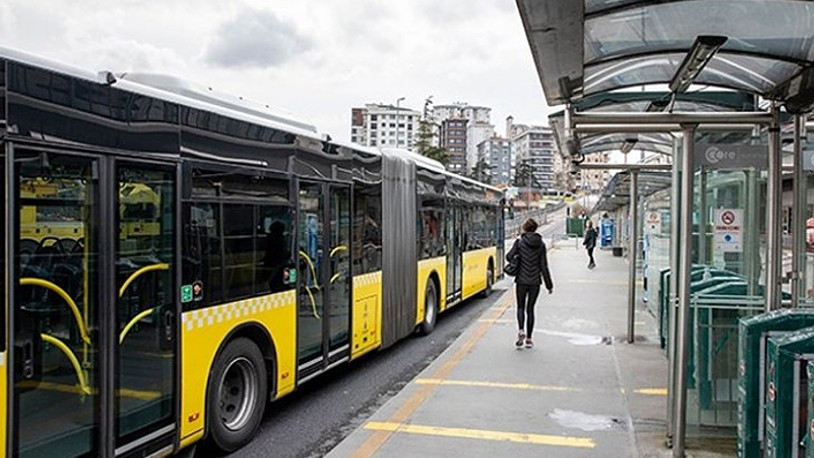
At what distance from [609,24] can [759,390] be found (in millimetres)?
2384

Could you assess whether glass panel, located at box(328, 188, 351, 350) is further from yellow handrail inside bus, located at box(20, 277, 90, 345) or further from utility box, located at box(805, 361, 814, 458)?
utility box, located at box(805, 361, 814, 458)

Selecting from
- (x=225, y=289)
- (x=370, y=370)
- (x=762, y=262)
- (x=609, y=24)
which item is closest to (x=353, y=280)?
(x=370, y=370)

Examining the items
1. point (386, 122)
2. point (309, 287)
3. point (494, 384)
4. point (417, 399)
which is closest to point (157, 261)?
point (309, 287)

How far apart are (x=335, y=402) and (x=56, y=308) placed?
409 centimetres

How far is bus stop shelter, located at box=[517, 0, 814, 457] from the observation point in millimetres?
4207

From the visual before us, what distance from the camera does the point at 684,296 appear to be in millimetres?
5480

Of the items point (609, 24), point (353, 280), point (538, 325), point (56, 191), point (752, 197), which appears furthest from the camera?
point (538, 325)

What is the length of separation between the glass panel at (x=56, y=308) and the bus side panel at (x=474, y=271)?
35.4ft

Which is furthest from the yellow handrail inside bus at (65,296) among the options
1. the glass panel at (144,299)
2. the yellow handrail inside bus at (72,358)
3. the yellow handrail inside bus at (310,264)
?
the yellow handrail inside bus at (310,264)

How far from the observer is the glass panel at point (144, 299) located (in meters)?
4.67

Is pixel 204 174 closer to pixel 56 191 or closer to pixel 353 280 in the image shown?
pixel 56 191

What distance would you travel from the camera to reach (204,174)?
5535 millimetres

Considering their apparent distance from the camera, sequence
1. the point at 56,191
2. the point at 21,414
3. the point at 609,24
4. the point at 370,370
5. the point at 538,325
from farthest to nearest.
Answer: the point at 538,325, the point at 370,370, the point at 609,24, the point at 56,191, the point at 21,414

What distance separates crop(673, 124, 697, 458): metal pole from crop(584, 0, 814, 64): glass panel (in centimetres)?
85
